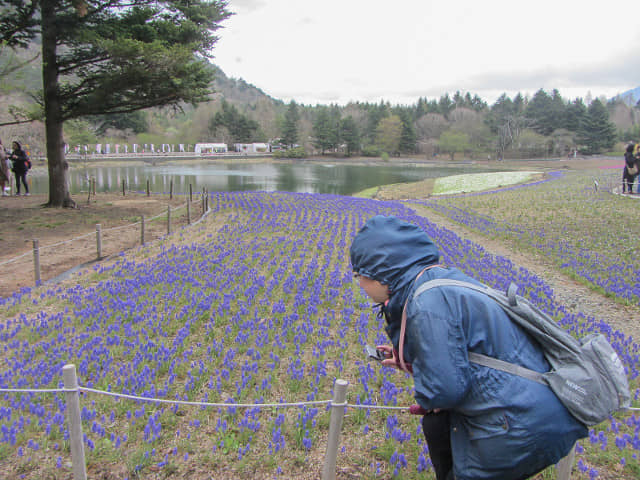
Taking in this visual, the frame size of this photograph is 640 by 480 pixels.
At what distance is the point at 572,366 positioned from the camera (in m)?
1.90

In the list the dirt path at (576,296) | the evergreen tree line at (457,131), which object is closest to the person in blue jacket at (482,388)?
the dirt path at (576,296)

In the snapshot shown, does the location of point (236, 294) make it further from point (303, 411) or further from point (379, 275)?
point (379, 275)

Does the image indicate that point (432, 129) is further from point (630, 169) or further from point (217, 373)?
point (217, 373)

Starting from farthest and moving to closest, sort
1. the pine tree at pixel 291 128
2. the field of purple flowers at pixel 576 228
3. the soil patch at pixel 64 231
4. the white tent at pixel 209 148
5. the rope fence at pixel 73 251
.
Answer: the white tent at pixel 209 148
the pine tree at pixel 291 128
the soil patch at pixel 64 231
the field of purple flowers at pixel 576 228
the rope fence at pixel 73 251

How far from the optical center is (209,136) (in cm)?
9781

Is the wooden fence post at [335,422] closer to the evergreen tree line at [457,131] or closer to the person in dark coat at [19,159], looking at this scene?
the person in dark coat at [19,159]

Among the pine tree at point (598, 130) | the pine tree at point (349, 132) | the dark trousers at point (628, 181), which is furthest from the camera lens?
the pine tree at point (349, 132)

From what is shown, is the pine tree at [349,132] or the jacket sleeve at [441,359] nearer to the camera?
the jacket sleeve at [441,359]

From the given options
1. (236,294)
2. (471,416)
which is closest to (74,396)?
(471,416)

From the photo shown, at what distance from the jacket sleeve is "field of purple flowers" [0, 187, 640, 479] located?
151 cm

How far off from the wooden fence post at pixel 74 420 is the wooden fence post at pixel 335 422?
176 cm

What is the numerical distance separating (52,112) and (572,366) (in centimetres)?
1907

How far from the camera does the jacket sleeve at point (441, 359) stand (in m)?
1.84

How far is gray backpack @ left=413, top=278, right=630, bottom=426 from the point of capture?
185 centimetres
